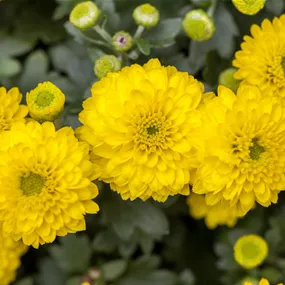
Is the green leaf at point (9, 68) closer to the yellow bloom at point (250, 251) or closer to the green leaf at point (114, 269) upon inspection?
the green leaf at point (114, 269)

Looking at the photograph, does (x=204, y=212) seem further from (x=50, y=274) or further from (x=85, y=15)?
(x=85, y=15)

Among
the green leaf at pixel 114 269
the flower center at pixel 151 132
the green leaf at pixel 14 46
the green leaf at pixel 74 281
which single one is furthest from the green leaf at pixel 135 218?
the green leaf at pixel 14 46

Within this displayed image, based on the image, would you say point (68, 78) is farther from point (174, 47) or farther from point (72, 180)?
point (72, 180)

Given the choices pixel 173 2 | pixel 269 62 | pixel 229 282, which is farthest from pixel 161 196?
pixel 173 2

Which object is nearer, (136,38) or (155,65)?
(155,65)

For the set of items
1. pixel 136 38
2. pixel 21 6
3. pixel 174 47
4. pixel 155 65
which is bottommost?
pixel 21 6

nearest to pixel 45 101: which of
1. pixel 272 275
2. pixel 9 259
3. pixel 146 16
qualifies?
pixel 146 16
